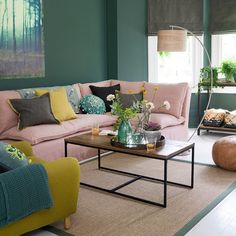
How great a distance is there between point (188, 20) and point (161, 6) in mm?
563

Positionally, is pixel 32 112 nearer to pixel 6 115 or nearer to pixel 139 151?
pixel 6 115

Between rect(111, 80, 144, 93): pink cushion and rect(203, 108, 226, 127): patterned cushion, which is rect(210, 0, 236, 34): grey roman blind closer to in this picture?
rect(203, 108, 226, 127): patterned cushion

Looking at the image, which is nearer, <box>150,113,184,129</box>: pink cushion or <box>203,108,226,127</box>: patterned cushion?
<box>150,113,184,129</box>: pink cushion

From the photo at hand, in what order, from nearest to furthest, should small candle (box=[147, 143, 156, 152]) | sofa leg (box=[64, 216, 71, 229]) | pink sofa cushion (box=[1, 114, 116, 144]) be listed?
1. sofa leg (box=[64, 216, 71, 229])
2. small candle (box=[147, 143, 156, 152])
3. pink sofa cushion (box=[1, 114, 116, 144])

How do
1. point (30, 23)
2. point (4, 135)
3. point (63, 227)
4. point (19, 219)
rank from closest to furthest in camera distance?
point (19, 219) → point (63, 227) → point (4, 135) → point (30, 23)

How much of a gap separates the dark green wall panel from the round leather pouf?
2.75m

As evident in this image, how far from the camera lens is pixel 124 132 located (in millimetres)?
3617

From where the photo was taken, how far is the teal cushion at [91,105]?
5.31 metres

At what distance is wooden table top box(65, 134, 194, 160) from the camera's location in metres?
3.24

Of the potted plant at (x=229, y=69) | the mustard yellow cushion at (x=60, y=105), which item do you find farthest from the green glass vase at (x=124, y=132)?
the potted plant at (x=229, y=69)

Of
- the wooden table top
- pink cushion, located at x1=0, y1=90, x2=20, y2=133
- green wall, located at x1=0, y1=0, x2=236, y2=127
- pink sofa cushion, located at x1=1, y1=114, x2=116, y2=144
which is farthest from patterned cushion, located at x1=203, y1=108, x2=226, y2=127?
pink cushion, located at x1=0, y1=90, x2=20, y2=133

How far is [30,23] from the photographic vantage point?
5.20m

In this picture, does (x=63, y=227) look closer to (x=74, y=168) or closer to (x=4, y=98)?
(x=74, y=168)

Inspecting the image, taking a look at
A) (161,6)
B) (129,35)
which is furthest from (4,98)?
(161,6)
